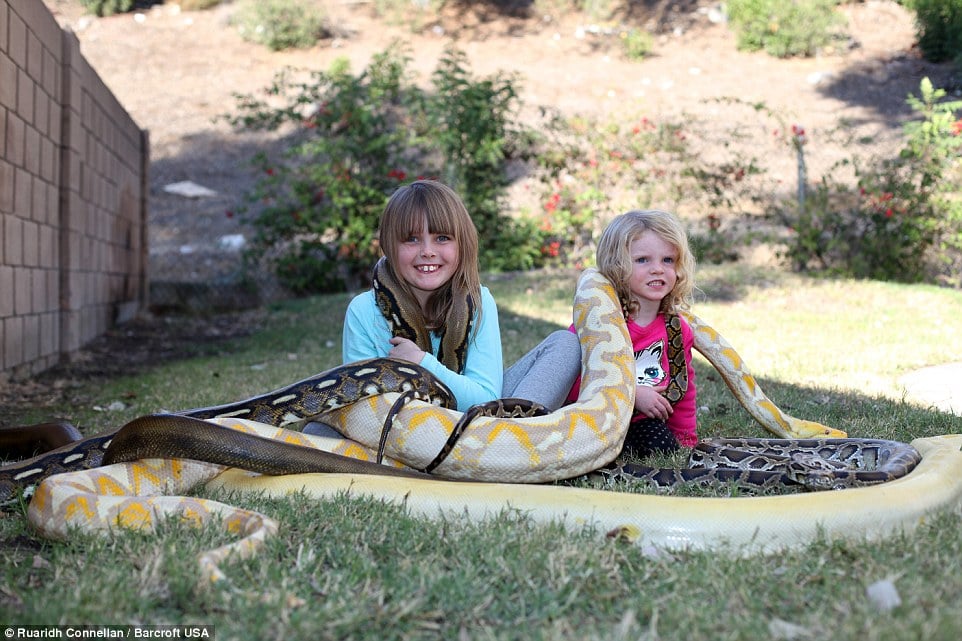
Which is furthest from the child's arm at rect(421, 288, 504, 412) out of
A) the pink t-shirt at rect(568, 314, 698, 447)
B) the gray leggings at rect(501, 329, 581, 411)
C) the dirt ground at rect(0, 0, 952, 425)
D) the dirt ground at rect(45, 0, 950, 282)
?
the dirt ground at rect(45, 0, 950, 282)

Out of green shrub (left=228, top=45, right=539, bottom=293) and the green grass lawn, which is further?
green shrub (left=228, top=45, right=539, bottom=293)

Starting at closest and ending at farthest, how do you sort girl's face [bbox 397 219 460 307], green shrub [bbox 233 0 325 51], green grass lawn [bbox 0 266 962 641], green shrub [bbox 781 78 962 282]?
green grass lawn [bbox 0 266 962 641] < girl's face [bbox 397 219 460 307] < green shrub [bbox 781 78 962 282] < green shrub [bbox 233 0 325 51]

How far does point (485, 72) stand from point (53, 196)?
19.9m

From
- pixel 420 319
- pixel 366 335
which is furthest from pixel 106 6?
pixel 420 319

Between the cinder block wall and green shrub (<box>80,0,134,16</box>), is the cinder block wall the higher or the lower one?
the lower one

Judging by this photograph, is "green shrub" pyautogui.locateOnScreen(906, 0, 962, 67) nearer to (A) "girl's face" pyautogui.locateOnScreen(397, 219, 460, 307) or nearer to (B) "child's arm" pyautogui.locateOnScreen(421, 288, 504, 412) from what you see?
(B) "child's arm" pyautogui.locateOnScreen(421, 288, 504, 412)

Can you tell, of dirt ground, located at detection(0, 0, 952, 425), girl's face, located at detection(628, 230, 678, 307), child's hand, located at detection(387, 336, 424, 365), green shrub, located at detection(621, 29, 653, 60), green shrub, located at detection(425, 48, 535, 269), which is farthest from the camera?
green shrub, located at detection(621, 29, 653, 60)

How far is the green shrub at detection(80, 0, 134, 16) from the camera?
98.3ft

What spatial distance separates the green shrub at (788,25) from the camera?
26.9 m

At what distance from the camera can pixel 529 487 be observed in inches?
133

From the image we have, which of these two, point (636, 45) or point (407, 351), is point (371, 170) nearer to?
point (407, 351)

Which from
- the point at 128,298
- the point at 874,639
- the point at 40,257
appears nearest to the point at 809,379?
the point at 874,639

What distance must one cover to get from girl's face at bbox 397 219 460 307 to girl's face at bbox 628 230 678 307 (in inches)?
41.1

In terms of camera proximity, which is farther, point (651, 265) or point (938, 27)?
point (938, 27)
